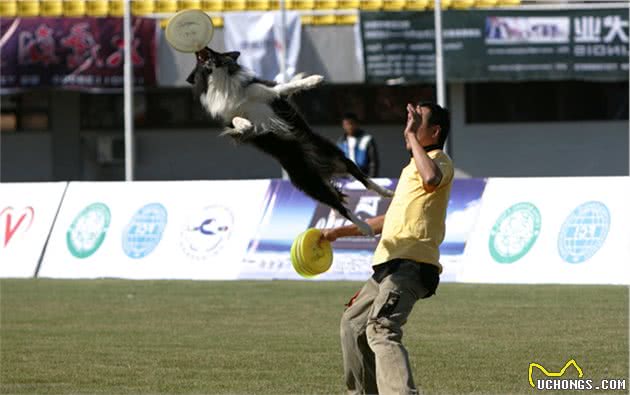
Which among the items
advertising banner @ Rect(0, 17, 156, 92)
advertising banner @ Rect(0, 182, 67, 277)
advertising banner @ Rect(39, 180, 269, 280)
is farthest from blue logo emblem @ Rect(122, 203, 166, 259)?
advertising banner @ Rect(0, 17, 156, 92)

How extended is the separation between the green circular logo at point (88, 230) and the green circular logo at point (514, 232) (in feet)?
19.0

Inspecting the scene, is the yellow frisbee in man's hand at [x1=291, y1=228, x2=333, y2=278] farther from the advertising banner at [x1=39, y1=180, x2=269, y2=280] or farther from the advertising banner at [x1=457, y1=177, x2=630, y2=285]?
the advertising banner at [x1=39, y1=180, x2=269, y2=280]

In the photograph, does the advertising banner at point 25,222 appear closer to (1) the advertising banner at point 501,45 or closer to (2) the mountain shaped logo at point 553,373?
(1) the advertising banner at point 501,45

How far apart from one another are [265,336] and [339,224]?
491 centimetres

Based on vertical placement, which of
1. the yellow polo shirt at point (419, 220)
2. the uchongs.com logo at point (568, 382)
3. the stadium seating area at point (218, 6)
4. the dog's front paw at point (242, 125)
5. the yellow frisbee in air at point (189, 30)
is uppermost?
the yellow frisbee in air at point (189, 30)

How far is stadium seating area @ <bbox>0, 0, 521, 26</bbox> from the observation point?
1003 inches

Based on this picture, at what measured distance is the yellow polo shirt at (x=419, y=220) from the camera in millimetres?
7480

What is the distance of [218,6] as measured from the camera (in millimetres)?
26188

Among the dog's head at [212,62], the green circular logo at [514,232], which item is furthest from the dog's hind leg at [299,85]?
the green circular logo at [514,232]

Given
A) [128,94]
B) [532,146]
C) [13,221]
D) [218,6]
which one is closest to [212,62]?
[13,221]

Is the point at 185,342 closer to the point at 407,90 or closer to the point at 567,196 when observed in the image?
the point at 567,196

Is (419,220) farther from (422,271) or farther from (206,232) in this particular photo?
(206,232)

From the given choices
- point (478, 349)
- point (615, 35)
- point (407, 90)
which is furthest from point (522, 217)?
point (407, 90)

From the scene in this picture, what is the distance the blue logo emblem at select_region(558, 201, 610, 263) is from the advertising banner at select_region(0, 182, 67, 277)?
771 centimetres
